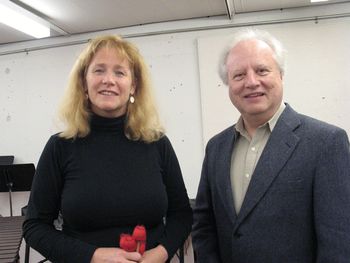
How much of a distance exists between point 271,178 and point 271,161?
0.19 feet

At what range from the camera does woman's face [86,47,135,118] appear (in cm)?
125

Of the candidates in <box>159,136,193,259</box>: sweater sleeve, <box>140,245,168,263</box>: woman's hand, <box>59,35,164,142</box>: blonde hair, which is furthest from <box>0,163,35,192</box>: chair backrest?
<box>140,245,168,263</box>: woman's hand

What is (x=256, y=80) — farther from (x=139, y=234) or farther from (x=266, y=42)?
(x=139, y=234)

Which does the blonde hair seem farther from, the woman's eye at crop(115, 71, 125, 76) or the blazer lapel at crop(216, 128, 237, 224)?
the blazer lapel at crop(216, 128, 237, 224)

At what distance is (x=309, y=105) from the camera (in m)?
3.42

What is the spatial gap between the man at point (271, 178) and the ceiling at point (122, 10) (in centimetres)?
214

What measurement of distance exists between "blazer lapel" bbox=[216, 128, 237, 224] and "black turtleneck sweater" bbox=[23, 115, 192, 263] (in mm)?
233

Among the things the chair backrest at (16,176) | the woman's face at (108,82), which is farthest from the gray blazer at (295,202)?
the chair backrest at (16,176)

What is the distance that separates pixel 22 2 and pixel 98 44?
2.11 meters

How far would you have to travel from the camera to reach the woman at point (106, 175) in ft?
3.86

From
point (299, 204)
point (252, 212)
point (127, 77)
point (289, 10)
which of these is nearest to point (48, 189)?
point (127, 77)

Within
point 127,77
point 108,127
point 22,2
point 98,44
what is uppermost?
point 22,2

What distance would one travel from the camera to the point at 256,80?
113cm

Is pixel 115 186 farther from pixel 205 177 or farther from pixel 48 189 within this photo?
pixel 205 177
